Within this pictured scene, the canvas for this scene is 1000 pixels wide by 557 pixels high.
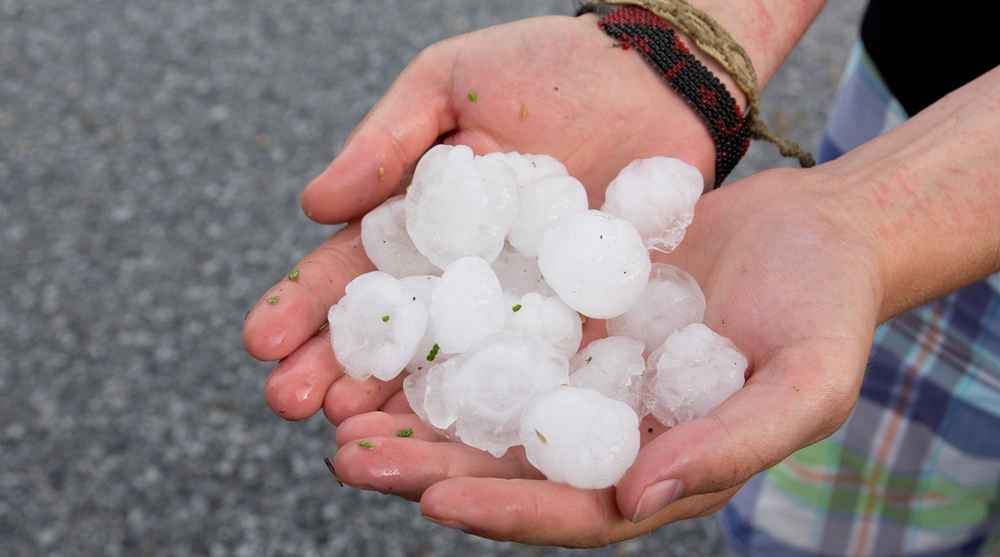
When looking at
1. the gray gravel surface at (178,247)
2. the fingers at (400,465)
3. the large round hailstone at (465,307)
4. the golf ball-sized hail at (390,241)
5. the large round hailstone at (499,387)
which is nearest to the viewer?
the fingers at (400,465)

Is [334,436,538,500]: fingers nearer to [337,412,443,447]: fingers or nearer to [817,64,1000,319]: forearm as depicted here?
[337,412,443,447]: fingers

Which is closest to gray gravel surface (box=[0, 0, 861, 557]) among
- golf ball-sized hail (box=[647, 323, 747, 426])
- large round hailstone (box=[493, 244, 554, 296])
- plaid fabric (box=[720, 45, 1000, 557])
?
plaid fabric (box=[720, 45, 1000, 557])

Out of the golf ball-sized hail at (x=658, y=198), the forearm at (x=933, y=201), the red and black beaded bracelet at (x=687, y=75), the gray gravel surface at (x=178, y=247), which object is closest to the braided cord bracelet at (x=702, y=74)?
the red and black beaded bracelet at (x=687, y=75)

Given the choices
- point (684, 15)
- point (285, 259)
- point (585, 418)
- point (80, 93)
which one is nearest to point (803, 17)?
point (684, 15)

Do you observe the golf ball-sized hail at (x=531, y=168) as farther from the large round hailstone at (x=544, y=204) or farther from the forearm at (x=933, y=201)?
the forearm at (x=933, y=201)

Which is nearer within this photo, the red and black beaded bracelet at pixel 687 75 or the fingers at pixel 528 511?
the fingers at pixel 528 511

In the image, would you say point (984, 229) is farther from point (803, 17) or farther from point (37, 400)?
point (37, 400)

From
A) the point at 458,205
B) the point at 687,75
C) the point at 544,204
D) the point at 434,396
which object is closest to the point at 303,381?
the point at 434,396
